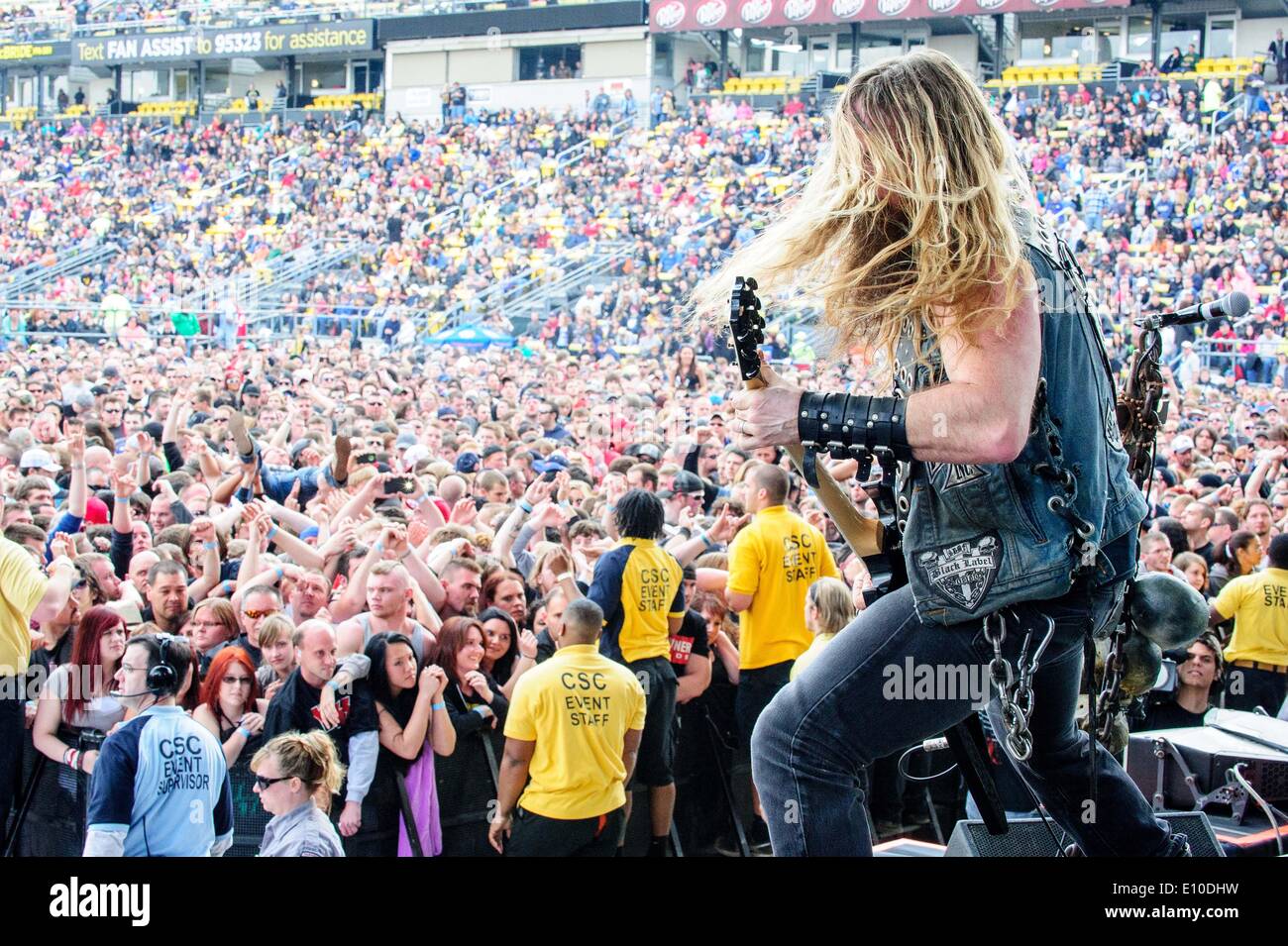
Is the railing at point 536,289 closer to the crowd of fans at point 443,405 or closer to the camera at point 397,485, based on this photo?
the crowd of fans at point 443,405

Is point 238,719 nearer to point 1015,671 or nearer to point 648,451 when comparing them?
point 1015,671

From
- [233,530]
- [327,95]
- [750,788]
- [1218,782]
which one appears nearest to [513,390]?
[233,530]

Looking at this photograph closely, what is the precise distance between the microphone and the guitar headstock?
914 mm

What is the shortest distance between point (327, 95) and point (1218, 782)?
1473 inches

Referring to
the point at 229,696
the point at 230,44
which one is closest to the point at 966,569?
the point at 229,696

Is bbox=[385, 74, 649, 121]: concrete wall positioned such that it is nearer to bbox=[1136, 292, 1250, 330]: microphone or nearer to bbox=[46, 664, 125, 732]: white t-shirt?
bbox=[46, 664, 125, 732]: white t-shirt

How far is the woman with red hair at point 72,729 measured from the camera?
459cm

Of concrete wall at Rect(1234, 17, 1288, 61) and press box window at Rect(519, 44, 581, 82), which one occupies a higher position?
press box window at Rect(519, 44, 581, 82)

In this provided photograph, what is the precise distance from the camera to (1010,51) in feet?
104

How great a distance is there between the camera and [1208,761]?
14.0ft

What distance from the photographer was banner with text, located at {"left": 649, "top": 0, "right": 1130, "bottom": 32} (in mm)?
30312

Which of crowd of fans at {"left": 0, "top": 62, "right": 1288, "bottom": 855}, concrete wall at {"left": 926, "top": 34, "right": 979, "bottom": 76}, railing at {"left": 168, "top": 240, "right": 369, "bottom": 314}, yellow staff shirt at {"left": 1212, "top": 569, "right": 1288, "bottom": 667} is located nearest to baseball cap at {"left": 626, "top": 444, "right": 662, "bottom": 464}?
crowd of fans at {"left": 0, "top": 62, "right": 1288, "bottom": 855}

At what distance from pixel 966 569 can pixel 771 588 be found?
3792mm
